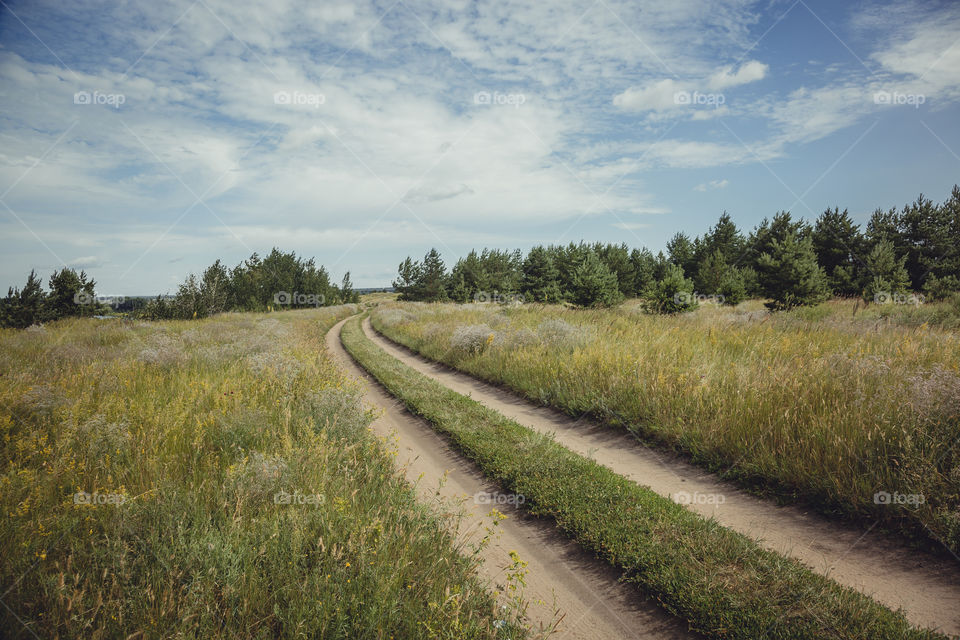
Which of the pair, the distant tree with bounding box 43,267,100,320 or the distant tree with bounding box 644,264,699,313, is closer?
the distant tree with bounding box 644,264,699,313

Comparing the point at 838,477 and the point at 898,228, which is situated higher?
the point at 898,228

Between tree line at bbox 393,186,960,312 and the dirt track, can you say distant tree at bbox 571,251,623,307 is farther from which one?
the dirt track

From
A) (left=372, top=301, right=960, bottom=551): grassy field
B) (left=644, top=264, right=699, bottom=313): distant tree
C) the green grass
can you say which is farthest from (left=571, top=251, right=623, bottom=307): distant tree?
the green grass

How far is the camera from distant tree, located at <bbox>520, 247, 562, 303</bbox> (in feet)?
181

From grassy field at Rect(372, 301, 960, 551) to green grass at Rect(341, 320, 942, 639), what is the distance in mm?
1516

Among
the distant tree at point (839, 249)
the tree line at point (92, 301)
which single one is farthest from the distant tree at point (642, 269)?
the tree line at point (92, 301)

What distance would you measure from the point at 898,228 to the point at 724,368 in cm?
4977

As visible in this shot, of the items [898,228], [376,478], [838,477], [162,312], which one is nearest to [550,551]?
[376,478]

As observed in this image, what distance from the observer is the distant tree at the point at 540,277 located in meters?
55.3

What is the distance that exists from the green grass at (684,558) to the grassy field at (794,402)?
4.97 ft

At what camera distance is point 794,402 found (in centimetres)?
550

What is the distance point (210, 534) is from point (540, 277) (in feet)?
188

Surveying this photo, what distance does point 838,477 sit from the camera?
14.4 feet

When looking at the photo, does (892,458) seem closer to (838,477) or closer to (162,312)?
(838,477)
